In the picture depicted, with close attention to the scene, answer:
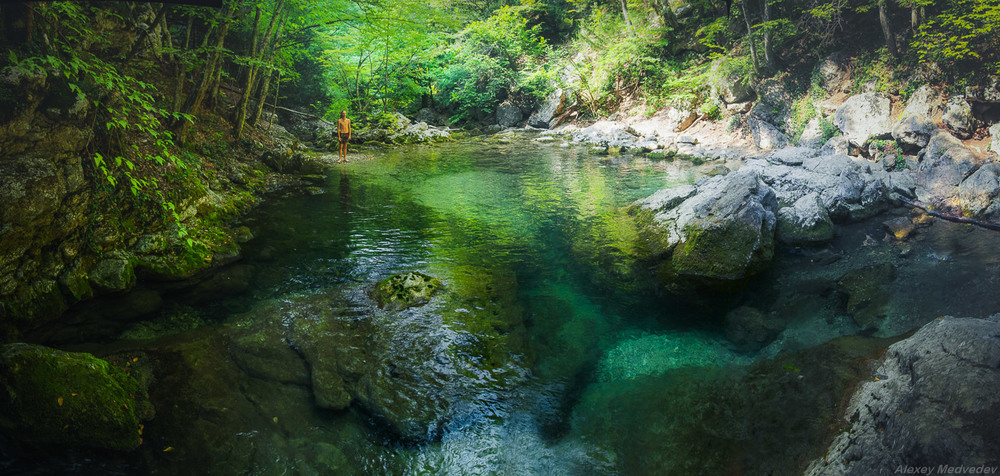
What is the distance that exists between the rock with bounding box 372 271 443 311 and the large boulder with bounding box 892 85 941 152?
1386 cm

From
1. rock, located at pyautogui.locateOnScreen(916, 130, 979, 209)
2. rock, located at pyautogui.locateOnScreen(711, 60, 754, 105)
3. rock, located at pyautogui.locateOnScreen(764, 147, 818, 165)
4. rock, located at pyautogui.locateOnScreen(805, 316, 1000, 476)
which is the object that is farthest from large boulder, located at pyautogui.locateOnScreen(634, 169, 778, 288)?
rock, located at pyautogui.locateOnScreen(711, 60, 754, 105)

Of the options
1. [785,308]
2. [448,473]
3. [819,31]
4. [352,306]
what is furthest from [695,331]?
[819,31]

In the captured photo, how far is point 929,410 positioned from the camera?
284 centimetres

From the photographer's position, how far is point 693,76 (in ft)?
71.4

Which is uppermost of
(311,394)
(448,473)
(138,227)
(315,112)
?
(315,112)

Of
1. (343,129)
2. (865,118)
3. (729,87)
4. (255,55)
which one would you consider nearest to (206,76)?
(255,55)

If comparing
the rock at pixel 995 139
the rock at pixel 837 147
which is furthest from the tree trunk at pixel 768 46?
the rock at pixel 995 139

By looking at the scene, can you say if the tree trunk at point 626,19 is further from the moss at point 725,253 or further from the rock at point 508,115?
the moss at point 725,253

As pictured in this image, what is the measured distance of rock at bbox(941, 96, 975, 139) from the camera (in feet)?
36.0

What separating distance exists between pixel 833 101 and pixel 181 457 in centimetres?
2035

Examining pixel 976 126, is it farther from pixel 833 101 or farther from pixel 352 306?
pixel 352 306

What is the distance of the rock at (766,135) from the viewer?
16.4 metres

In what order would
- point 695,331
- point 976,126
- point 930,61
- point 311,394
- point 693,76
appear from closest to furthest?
1. point 311,394
2. point 695,331
3. point 976,126
4. point 930,61
5. point 693,76

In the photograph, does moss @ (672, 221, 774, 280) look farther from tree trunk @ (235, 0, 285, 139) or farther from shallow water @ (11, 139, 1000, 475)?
tree trunk @ (235, 0, 285, 139)
